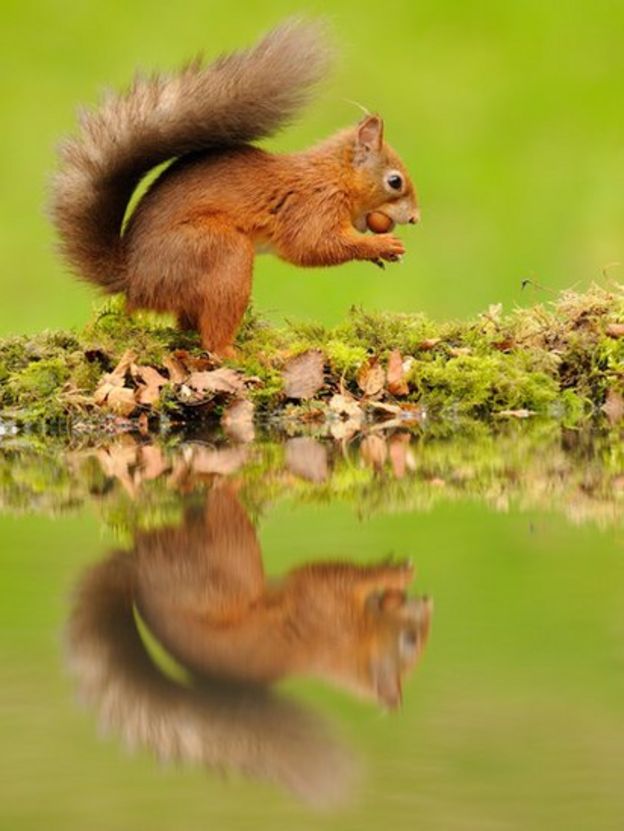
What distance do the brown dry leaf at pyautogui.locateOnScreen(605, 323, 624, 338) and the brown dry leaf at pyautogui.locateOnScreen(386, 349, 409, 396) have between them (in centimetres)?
77

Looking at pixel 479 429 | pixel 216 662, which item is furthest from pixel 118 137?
pixel 216 662

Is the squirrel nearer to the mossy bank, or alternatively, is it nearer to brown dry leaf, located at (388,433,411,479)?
the mossy bank

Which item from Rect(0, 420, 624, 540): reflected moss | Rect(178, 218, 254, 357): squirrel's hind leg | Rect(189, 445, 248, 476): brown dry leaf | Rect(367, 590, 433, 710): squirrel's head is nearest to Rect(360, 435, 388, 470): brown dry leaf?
Rect(0, 420, 624, 540): reflected moss

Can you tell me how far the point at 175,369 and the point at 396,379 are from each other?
0.71 metres

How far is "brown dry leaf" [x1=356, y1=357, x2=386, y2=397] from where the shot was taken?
5.05 metres

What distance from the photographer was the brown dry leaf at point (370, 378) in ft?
16.6

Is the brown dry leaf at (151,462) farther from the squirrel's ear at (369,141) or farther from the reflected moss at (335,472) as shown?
the squirrel's ear at (369,141)

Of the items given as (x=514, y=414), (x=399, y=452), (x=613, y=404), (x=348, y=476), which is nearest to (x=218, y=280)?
(x=514, y=414)

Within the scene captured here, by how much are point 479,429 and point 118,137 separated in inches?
57.2

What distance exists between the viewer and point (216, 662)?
66.6 inches

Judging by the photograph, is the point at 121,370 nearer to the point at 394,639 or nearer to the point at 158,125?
the point at 158,125

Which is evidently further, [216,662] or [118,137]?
[118,137]

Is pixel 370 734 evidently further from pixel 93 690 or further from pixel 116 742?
pixel 93 690

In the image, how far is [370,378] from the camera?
5070 millimetres
